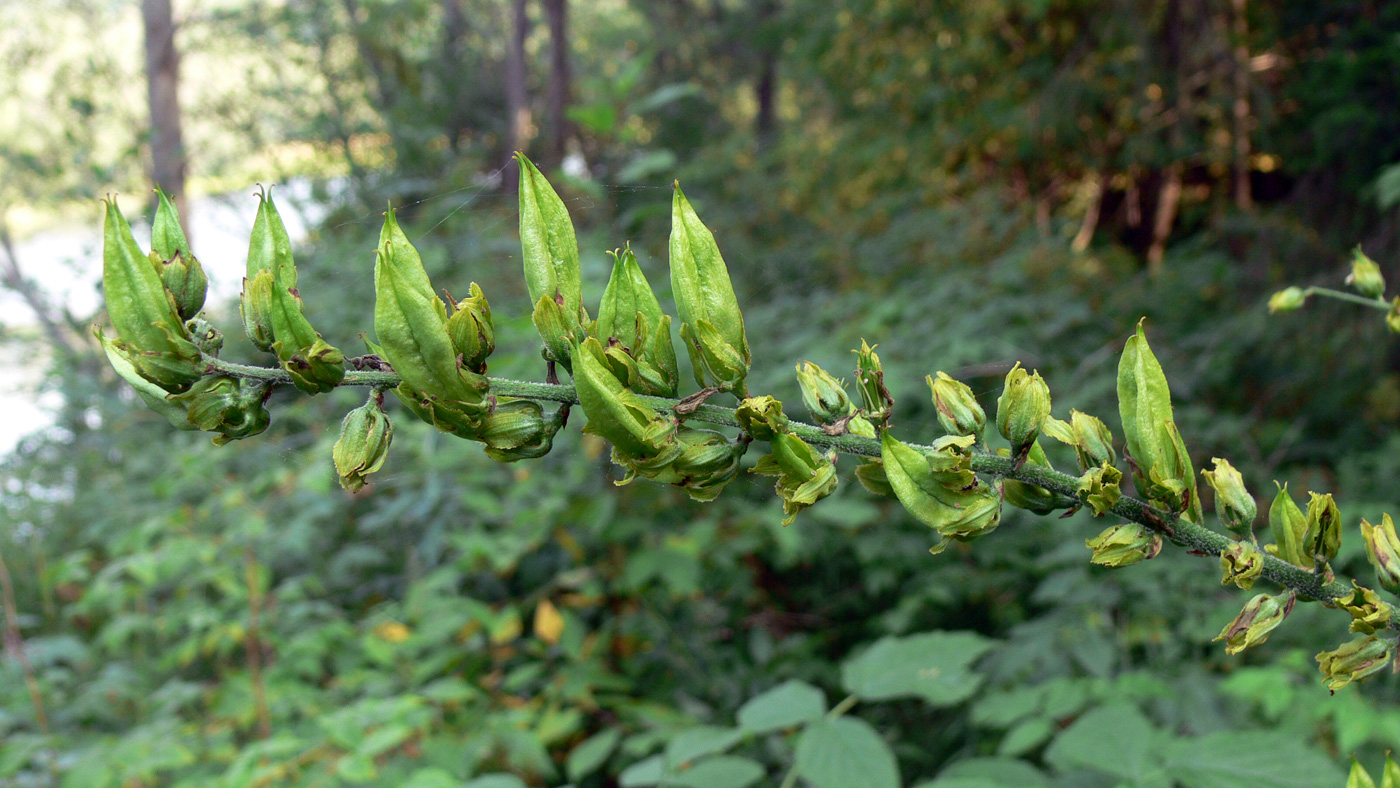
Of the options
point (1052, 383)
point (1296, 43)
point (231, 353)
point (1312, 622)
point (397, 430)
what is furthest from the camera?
point (231, 353)

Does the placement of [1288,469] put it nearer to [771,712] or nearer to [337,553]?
[771,712]

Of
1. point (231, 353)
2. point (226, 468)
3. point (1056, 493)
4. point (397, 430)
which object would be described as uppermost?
point (231, 353)

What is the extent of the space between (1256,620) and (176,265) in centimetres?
110

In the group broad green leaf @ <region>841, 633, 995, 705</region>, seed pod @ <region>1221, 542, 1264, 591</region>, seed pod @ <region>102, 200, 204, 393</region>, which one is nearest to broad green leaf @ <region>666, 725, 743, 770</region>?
broad green leaf @ <region>841, 633, 995, 705</region>

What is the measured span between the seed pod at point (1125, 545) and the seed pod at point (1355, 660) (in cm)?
17

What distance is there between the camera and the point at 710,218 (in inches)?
405

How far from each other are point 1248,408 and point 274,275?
7.16m

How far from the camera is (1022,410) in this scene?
0.78 m

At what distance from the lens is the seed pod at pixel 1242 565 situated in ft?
2.34

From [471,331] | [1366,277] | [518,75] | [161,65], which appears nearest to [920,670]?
[1366,277]

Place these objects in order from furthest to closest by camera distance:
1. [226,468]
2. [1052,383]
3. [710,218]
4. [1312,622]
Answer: [710,218], [226,468], [1052,383], [1312,622]

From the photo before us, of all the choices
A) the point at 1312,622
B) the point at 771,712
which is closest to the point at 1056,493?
the point at 771,712

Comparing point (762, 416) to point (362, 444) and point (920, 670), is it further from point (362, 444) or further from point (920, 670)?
point (920, 670)

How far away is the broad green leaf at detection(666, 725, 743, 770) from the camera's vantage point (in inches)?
69.5
